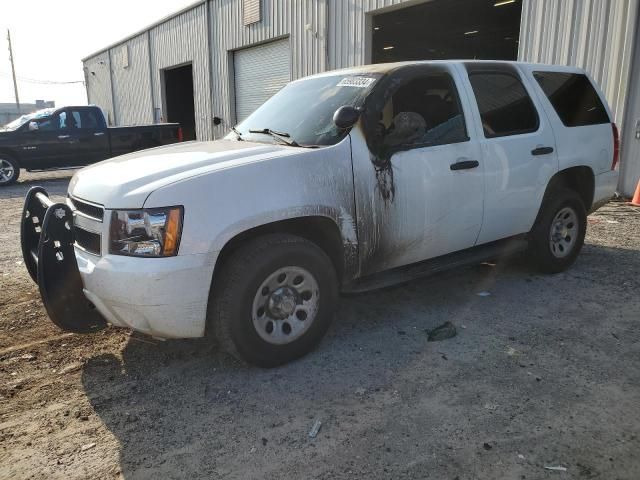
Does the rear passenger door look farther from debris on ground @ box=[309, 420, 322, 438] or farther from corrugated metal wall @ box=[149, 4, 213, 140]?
corrugated metal wall @ box=[149, 4, 213, 140]

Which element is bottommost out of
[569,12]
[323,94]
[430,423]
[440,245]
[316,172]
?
[430,423]

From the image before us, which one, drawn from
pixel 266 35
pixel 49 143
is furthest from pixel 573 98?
pixel 49 143

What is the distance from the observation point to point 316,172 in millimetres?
3178

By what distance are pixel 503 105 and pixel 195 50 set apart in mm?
17012

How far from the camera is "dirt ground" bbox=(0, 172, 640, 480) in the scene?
241 centimetres

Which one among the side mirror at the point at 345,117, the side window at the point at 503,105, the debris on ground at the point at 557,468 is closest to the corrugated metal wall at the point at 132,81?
the side window at the point at 503,105

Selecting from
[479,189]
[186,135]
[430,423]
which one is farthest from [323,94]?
[186,135]

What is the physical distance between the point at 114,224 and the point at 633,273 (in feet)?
15.7

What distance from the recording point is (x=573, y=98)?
489 centimetres

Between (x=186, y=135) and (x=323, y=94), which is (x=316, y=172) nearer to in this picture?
(x=323, y=94)

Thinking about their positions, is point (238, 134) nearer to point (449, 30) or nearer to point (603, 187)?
point (603, 187)

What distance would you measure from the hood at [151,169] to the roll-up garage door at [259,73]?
11.6 metres

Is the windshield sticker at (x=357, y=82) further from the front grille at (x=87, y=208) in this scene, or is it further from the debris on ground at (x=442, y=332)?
the front grille at (x=87, y=208)

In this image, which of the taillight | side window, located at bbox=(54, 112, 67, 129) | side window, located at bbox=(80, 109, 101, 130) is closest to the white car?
the taillight
